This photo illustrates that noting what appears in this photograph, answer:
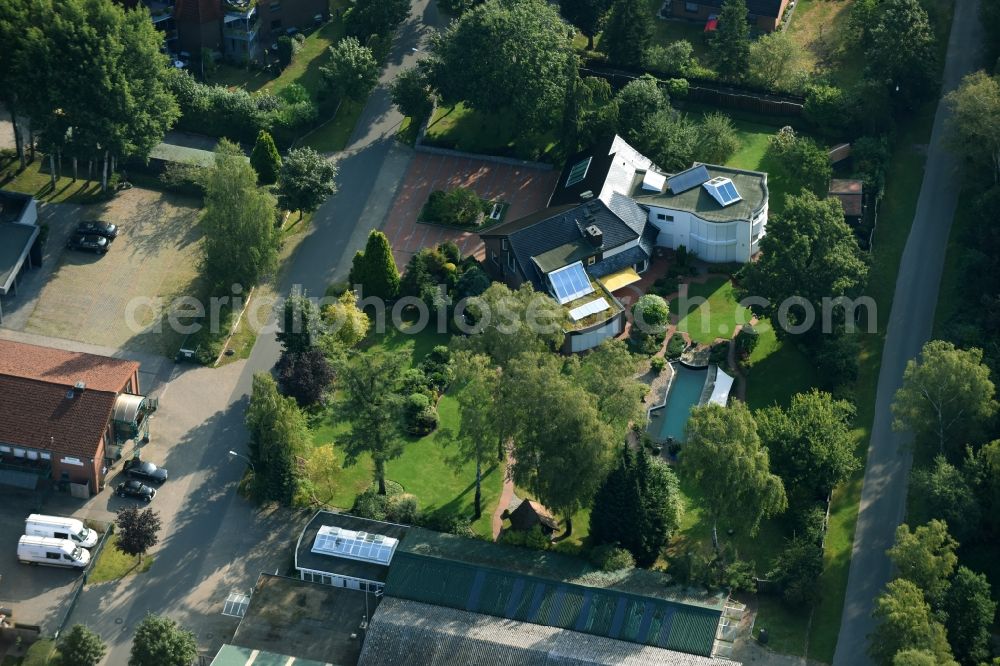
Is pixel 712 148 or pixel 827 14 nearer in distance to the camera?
pixel 712 148

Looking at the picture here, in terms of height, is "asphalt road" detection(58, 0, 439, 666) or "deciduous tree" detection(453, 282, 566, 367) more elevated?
"deciduous tree" detection(453, 282, 566, 367)

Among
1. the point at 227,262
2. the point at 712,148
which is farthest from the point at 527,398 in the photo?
the point at 712,148

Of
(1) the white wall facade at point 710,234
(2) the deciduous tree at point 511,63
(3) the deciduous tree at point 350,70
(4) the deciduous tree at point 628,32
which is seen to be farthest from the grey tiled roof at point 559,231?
(4) the deciduous tree at point 628,32

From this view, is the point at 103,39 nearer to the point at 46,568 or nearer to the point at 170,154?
the point at 170,154

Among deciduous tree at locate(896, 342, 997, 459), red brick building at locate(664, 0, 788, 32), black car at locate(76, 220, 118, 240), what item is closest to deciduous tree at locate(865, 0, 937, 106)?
red brick building at locate(664, 0, 788, 32)

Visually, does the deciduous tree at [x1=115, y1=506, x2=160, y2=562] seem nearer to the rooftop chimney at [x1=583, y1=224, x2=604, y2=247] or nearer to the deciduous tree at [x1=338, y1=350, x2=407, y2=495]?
the deciduous tree at [x1=338, y1=350, x2=407, y2=495]

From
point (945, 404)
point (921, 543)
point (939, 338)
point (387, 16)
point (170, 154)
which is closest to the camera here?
point (921, 543)

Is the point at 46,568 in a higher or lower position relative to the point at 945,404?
lower
